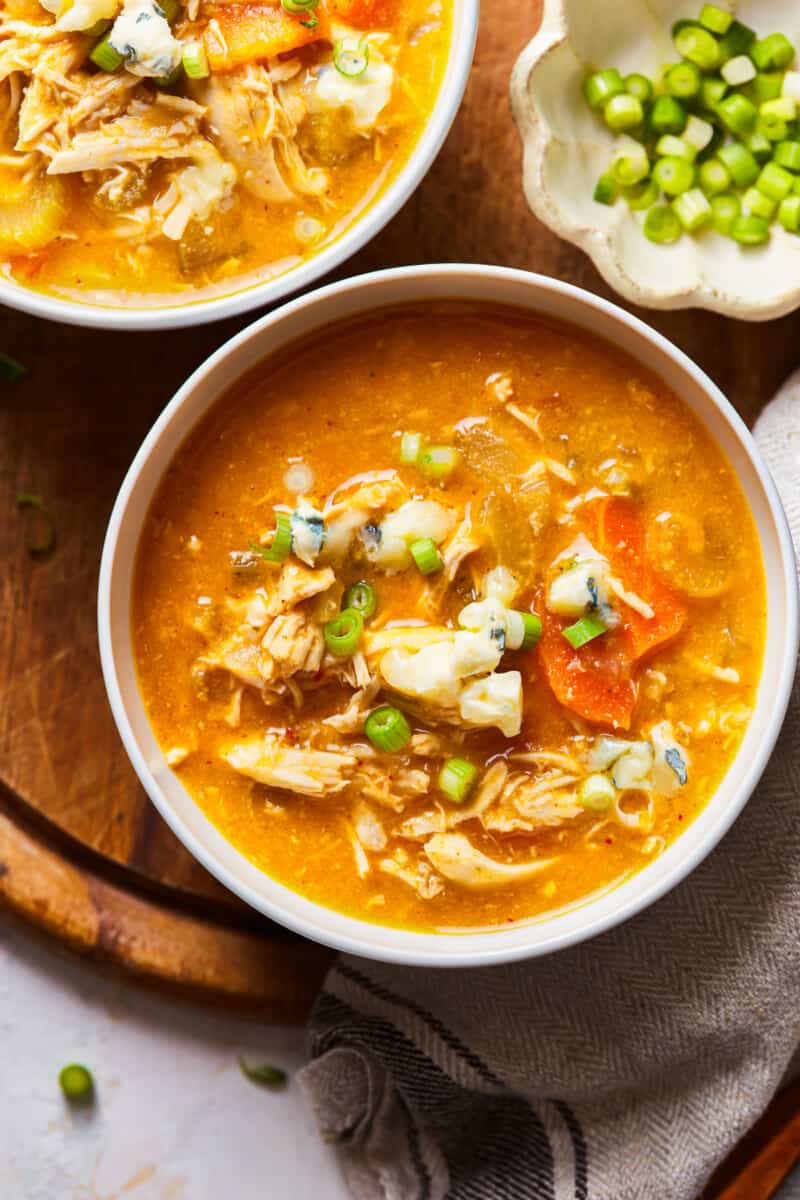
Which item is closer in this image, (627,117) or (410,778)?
(410,778)

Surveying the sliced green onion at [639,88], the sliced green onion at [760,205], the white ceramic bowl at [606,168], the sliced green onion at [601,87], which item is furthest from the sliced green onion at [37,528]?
the sliced green onion at [760,205]

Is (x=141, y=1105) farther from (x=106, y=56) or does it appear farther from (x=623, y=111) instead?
(x=623, y=111)

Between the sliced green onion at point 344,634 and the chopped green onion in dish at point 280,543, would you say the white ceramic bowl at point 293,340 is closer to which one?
the chopped green onion in dish at point 280,543

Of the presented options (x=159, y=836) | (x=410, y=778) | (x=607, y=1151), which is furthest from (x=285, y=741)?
(x=607, y=1151)

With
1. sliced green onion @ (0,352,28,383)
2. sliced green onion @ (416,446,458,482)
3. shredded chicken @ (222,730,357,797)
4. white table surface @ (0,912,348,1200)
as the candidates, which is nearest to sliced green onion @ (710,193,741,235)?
sliced green onion @ (416,446,458,482)

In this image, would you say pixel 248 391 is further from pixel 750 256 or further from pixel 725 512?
pixel 750 256
